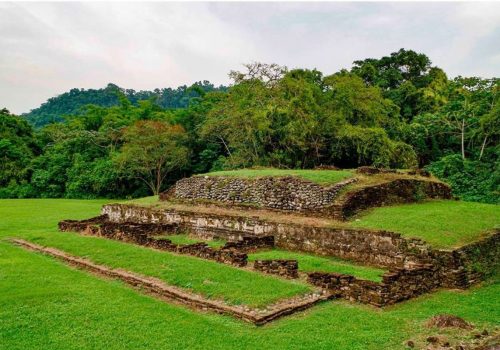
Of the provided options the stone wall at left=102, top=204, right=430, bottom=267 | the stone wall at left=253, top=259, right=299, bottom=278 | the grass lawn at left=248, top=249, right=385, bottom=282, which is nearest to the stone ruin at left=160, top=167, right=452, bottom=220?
the stone wall at left=102, top=204, right=430, bottom=267

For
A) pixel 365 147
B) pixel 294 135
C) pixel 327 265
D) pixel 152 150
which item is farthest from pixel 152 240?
pixel 152 150

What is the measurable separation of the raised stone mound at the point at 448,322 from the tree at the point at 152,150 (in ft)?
97.7

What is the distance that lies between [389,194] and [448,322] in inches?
327

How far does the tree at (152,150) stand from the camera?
1377 inches

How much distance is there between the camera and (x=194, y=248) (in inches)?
528

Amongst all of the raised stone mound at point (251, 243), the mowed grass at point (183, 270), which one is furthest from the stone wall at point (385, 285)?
the raised stone mound at point (251, 243)

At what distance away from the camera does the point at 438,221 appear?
12.4 meters

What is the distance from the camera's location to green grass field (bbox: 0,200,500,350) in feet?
23.5

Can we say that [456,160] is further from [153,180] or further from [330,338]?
[153,180]

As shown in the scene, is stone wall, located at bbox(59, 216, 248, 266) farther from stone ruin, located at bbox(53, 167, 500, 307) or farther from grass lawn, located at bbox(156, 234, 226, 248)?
grass lawn, located at bbox(156, 234, 226, 248)

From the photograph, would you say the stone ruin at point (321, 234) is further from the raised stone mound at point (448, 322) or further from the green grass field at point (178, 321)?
the raised stone mound at point (448, 322)

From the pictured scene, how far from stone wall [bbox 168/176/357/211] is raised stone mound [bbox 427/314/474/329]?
719 cm

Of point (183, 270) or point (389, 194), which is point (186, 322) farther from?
point (389, 194)

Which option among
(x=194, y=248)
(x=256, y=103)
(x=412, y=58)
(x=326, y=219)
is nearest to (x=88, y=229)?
(x=194, y=248)
